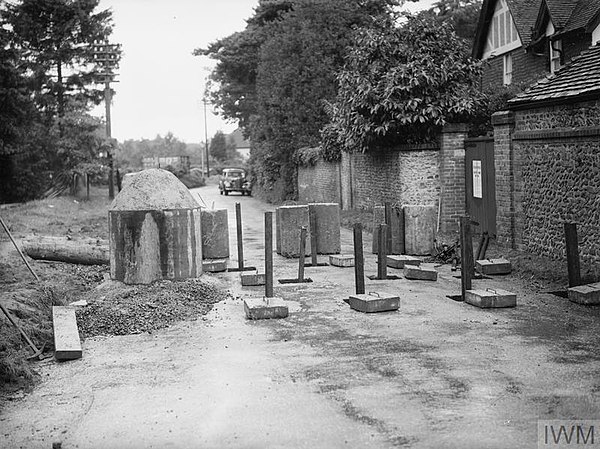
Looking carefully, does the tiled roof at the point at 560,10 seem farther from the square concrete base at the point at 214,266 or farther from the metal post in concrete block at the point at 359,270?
the metal post in concrete block at the point at 359,270

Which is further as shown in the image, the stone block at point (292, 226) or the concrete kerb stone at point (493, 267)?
the stone block at point (292, 226)

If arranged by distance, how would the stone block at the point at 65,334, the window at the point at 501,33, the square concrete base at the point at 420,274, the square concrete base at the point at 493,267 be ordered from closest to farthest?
the stone block at the point at 65,334, the square concrete base at the point at 420,274, the square concrete base at the point at 493,267, the window at the point at 501,33

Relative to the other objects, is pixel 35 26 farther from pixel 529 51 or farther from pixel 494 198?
pixel 494 198

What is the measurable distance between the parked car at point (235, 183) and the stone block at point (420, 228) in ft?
112

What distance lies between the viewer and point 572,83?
561 inches

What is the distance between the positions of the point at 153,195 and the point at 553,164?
747 cm

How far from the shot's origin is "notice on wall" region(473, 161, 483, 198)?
18.8m

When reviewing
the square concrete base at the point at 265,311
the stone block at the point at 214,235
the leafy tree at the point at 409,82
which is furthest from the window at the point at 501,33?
the square concrete base at the point at 265,311

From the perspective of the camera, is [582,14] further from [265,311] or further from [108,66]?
[108,66]

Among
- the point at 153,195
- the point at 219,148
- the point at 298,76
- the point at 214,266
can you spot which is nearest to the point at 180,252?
the point at 153,195

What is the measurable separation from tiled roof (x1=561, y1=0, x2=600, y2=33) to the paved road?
54.5 feet

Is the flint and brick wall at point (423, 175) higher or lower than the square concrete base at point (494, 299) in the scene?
higher

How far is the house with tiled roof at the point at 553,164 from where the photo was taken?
13.2m

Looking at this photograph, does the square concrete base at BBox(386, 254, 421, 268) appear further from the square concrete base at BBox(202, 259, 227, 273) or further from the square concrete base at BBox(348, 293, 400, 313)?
the square concrete base at BBox(348, 293, 400, 313)
